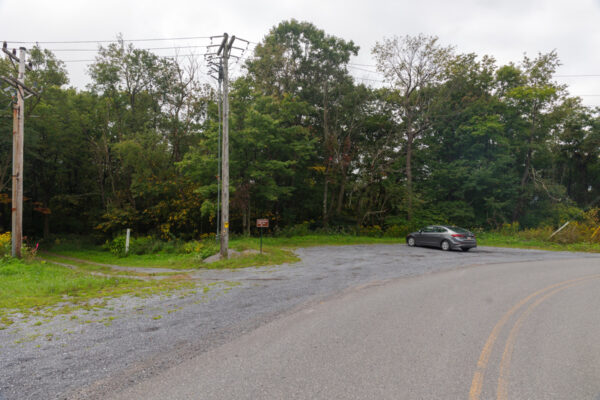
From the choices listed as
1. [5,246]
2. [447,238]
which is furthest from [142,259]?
[447,238]

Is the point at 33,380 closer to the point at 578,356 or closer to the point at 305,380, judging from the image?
the point at 305,380

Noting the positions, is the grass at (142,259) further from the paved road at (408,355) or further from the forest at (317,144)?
the paved road at (408,355)

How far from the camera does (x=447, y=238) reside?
1872 centimetres

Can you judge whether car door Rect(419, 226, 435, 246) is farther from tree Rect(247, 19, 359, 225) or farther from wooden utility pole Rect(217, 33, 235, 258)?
wooden utility pole Rect(217, 33, 235, 258)

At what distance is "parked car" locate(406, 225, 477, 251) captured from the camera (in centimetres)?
1838

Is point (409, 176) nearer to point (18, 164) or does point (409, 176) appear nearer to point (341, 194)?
point (341, 194)

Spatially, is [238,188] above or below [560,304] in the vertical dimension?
above

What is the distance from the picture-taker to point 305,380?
3500 millimetres

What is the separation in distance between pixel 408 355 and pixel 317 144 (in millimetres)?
25228

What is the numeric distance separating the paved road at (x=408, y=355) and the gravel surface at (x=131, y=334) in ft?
1.13

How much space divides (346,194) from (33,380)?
92.8ft

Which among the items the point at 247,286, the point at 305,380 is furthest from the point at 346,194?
the point at 305,380

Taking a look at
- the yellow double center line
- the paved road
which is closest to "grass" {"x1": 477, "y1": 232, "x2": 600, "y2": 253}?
the yellow double center line

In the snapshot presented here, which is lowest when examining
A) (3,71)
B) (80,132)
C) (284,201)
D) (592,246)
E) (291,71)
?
(592,246)
